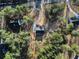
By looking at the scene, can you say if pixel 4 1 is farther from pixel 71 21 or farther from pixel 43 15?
pixel 71 21

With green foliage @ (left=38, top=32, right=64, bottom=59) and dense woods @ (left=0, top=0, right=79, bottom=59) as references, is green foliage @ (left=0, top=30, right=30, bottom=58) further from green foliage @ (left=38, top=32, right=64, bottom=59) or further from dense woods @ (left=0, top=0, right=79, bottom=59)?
green foliage @ (left=38, top=32, right=64, bottom=59)

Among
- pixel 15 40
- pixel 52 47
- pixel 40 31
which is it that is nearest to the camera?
pixel 15 40

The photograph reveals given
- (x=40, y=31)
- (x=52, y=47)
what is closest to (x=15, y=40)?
(x=40, y=31)

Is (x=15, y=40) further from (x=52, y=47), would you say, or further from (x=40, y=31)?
(x=52, y=47)

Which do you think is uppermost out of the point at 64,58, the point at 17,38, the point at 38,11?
the point at 38,11

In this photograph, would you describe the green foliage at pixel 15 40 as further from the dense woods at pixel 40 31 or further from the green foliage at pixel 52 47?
the green foliage at pixel 52 47

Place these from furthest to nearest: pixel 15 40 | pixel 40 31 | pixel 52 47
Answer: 1. pixel 40 31
2. pixel 52 47
3. pixel 15 40

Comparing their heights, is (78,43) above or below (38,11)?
below

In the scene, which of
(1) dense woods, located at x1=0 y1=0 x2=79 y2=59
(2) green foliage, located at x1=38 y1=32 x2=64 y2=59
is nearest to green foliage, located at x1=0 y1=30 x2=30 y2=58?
(1) dense woods, located at x1=0 y1=0 x2=79 y2=59

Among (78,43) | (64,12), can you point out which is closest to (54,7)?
(64,12)

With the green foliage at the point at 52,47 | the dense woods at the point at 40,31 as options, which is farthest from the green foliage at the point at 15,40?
the green foliage at the point at 52,47

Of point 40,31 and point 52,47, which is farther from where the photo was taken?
point 40,31
